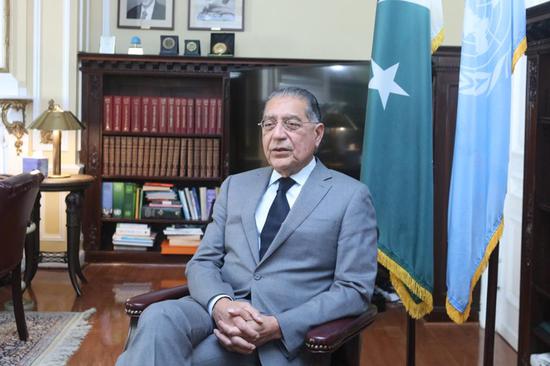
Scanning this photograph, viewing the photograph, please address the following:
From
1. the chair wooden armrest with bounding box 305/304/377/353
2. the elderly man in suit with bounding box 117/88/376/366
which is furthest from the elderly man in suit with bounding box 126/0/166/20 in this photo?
the chair wooden armrest with bounding box 305/304/377/353

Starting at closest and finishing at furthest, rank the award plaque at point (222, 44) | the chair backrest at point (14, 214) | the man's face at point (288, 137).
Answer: the man's face at point (288, 137) → the chair backrest at point (14, 214) → the award plaque at point (222, 44)

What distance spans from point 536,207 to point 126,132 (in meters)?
3.35

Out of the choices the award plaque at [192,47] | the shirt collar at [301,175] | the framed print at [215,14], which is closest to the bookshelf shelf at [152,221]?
the award plaque at [192,47]

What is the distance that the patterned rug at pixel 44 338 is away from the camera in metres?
3.09

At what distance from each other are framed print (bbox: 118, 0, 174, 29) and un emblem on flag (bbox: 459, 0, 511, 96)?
3.41 metres

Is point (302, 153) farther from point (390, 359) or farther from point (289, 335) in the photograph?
point (390, 359)

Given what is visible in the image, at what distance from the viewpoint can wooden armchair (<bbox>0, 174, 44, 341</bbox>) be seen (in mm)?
3039

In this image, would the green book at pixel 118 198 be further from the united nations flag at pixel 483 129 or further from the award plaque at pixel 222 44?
the united nations flag at pixel 483 129

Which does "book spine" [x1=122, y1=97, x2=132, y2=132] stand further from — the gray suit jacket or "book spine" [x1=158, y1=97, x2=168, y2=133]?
the gray suit jacket

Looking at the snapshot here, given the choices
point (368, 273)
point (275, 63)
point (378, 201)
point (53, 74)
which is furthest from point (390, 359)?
point (53, 74)

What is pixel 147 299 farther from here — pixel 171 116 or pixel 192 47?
pixel 192 47

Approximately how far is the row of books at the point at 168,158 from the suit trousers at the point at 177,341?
3.13 metres

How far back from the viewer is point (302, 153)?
2168mm

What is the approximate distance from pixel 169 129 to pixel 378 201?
9.81 feet
